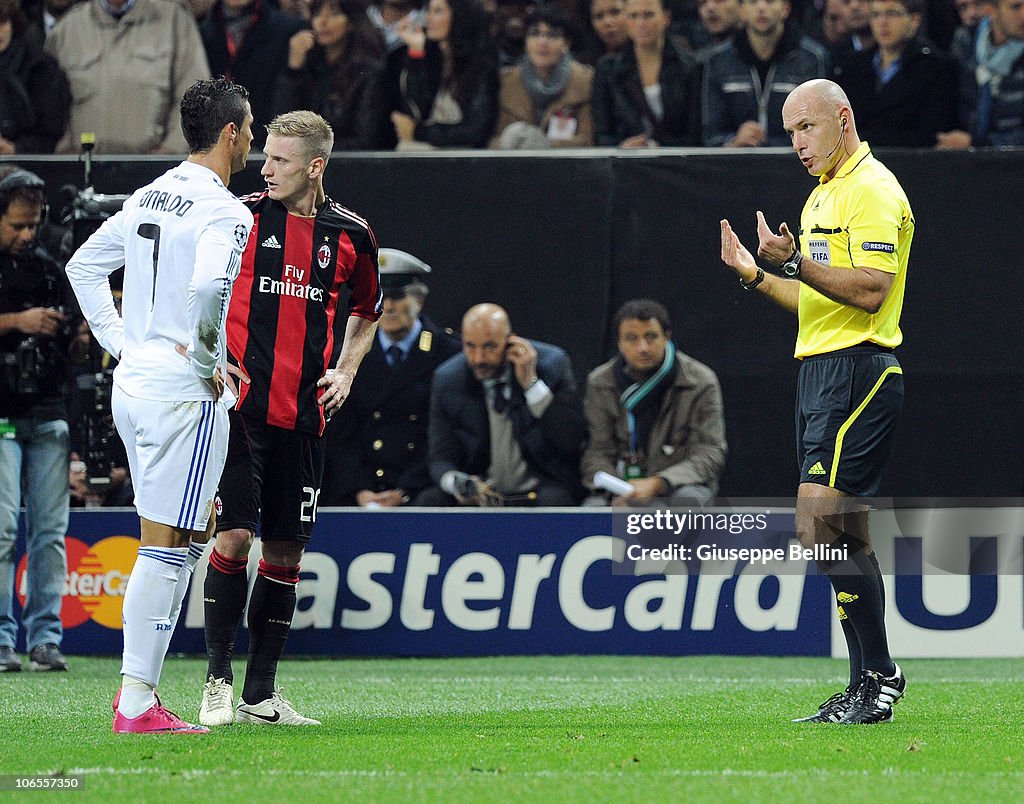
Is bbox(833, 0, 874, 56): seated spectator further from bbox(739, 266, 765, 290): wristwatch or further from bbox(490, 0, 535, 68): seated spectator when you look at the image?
bbox(739, 266, 765, 290): wristwatch

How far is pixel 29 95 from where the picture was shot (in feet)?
36.8

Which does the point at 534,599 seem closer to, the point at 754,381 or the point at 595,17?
the point at 754,381

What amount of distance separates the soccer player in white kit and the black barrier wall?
197 inches

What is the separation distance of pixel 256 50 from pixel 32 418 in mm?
3929

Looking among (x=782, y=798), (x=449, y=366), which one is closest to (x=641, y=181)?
(x=449, y=366)

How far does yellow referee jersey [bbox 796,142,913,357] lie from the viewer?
5938mm

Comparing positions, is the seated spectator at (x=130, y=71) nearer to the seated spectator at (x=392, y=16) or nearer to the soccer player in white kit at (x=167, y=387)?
the seated spectator at (x=392, y=16)

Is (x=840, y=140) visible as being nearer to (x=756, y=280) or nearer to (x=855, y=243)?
(x=855, y=243)

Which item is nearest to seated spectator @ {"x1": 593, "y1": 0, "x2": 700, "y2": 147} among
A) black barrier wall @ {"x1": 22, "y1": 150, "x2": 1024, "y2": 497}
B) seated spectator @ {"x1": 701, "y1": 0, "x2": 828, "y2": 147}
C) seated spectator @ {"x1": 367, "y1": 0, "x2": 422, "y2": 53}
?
seated spectator @ {"x1": 701, "y1": 0, "x2": 828, "y2": 147}

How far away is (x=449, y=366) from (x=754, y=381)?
2.02 metres

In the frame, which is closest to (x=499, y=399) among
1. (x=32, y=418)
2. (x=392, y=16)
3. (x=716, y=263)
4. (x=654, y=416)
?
(x=654, y=416)

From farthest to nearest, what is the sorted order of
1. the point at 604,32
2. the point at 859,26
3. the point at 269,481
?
the point at 604,32 → the point at 859,26 → the point at 269,481

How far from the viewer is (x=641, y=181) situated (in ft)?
34.7

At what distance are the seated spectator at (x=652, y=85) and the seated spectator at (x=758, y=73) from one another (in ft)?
0.61
